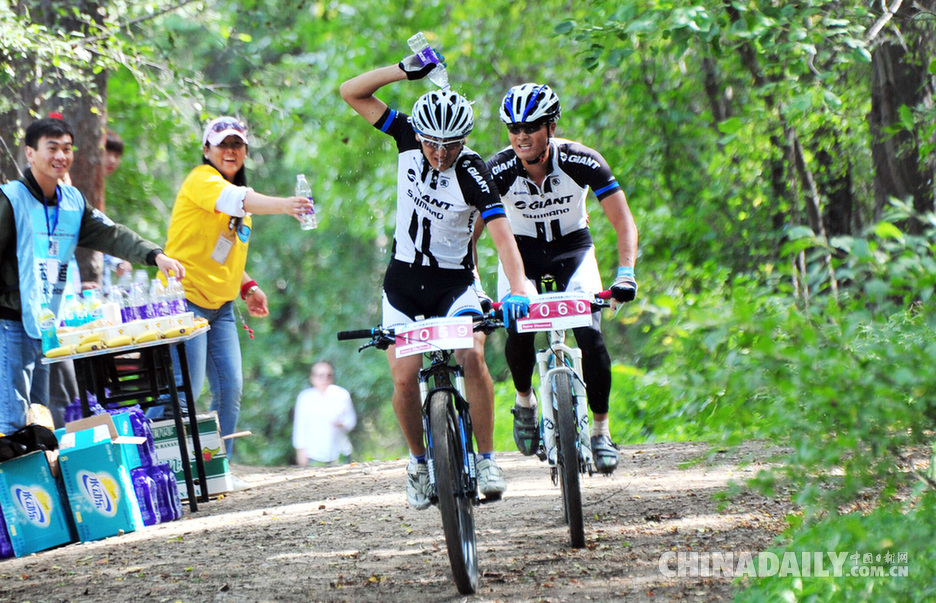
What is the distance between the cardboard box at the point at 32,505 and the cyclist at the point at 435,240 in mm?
2583

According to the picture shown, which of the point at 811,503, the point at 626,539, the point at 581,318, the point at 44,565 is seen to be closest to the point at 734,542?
the point at 626,539

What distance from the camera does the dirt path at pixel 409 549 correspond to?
4.44 meters

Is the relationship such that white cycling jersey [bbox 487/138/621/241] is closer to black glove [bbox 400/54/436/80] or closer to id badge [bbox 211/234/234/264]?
black glove [bbox 400/54/436/80]

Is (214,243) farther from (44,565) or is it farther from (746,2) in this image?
(746,2)

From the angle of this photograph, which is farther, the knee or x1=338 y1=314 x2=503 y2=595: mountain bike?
the knee

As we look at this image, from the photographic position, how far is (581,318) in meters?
4.94

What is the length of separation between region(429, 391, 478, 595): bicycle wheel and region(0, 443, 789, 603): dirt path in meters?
0.14

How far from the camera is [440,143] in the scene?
184 inches

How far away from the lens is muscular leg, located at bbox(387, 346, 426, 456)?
469 centimetres

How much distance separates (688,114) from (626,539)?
9553mm

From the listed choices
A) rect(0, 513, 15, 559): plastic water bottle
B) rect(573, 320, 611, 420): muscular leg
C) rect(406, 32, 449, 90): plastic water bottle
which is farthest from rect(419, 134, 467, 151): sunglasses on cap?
rect(0, 513, 15, 559): plastic water bottle

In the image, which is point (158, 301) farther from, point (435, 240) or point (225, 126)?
point (435, 240)

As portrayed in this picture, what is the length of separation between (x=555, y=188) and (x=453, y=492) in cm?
210

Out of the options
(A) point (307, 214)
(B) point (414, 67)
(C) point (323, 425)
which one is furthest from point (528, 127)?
(C) point (323, 425)
